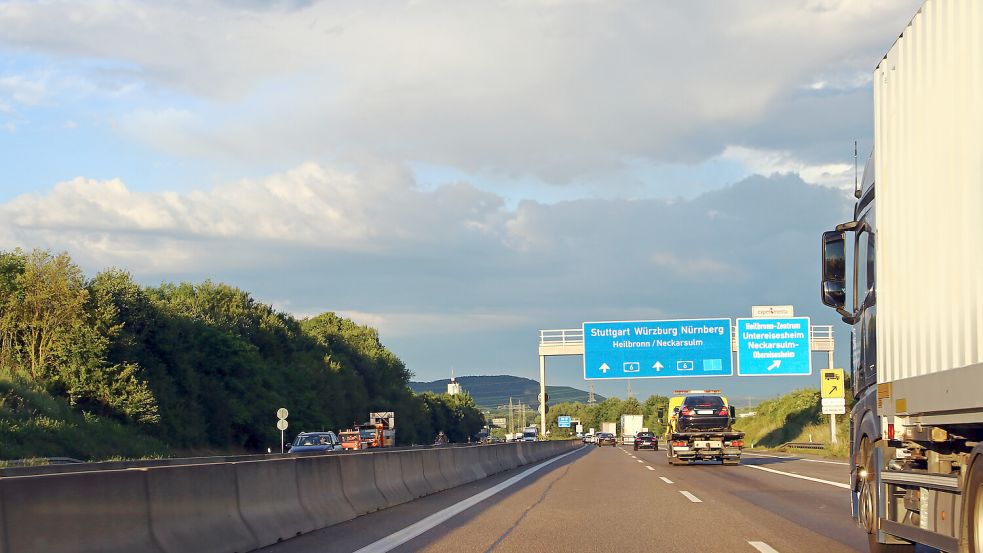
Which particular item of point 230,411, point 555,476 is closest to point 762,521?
point 555,476

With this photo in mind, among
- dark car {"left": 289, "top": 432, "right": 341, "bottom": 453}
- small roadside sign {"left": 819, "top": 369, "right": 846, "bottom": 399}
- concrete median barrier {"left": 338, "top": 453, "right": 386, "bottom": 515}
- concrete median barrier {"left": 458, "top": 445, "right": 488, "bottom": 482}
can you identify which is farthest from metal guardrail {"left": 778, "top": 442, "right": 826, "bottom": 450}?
concrete median barrier {"left": 338, "top": 453, "right": 386, "bottom": 515}

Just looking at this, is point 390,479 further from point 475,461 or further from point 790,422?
point 790,422

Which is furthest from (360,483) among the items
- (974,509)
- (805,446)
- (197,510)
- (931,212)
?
(805,446)

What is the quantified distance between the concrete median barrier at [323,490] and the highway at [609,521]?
233 millimetres

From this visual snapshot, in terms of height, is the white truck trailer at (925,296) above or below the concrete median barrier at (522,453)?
above

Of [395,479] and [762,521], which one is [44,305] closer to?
[395,479]

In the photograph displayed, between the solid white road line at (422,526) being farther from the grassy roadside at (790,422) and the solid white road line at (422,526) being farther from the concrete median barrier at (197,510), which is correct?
the grassy roadside at (790,422)

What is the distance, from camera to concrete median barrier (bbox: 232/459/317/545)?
9.77 metres

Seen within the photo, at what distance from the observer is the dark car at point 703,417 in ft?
110

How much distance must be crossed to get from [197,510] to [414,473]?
9483 mm

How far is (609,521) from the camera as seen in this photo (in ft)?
42.7

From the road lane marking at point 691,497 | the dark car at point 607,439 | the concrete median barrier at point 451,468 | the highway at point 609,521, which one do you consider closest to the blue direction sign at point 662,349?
the concrete median barrier at point 451,468

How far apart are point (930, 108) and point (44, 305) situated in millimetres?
44404

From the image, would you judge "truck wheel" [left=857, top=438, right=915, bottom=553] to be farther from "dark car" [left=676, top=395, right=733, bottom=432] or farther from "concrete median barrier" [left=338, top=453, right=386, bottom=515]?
"dark car" [left=676, top=395, right=733, bottom=432]
